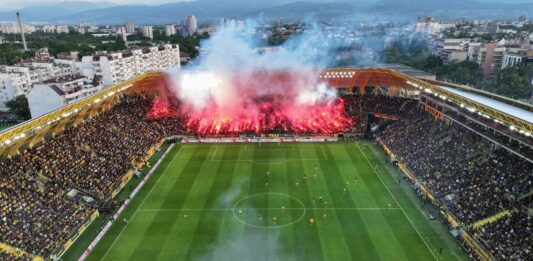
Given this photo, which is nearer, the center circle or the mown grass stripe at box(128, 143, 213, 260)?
the mown grass stripe at box(128, 143, 213, 260)

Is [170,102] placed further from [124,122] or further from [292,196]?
[292,196]

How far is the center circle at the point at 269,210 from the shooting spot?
32906 mm

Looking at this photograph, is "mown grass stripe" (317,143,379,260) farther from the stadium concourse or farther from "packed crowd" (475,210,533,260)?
"packed crowd" (475,210,533,260)

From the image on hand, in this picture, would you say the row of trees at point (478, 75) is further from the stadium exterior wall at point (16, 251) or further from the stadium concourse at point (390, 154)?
the stadium exterior wall at point (16, 251)

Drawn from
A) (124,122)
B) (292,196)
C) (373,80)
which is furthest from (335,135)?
→ (124,122)

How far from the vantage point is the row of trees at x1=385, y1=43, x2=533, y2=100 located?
7638 cm

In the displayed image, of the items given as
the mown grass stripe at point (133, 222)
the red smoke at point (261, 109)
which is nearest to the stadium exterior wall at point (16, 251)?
the mown grass stripe at point (133, 222)

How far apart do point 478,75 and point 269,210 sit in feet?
260

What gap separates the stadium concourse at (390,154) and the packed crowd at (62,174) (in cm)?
9

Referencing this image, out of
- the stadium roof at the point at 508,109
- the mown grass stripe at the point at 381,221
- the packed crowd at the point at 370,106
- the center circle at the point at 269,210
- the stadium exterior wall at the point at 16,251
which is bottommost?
the mown grass stripe at the point at 381,221

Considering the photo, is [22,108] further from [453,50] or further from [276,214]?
[453,50]

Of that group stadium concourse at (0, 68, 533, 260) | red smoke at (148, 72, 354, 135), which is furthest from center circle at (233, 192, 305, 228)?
red smoke at (148, 72, 354, 135)

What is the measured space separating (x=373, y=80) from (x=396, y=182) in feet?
85.7

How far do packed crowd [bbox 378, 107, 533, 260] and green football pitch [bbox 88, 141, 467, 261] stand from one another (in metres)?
2.48
